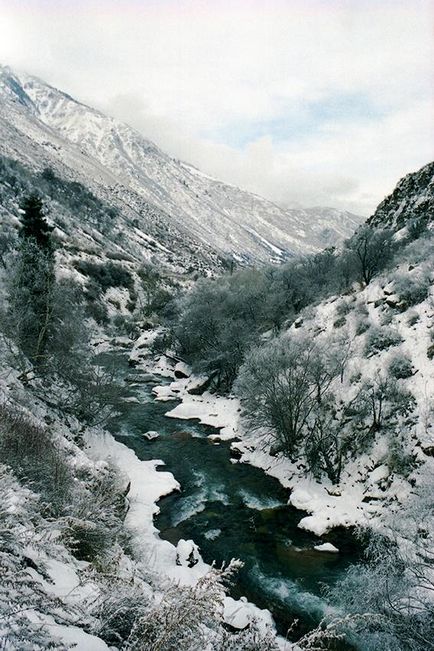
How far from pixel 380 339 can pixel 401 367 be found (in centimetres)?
333

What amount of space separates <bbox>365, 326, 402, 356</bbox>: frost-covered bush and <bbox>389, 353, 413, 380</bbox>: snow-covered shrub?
5.51 ft

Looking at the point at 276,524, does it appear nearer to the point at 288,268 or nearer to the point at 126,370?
the point at 126,370

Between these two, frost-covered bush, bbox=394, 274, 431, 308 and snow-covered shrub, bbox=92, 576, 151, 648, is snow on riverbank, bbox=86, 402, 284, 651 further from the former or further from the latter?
frost-covered bush, bbox=394, 274, 431, 308

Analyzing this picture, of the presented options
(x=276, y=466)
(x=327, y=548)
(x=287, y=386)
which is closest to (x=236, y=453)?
(x=276, y=466)

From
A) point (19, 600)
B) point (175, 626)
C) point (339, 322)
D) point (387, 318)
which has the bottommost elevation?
point (19, 600)

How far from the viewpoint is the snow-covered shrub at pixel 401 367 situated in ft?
75.1

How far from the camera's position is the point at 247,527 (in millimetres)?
18594

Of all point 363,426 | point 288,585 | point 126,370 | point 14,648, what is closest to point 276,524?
point 288,585

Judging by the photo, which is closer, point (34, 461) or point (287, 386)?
point (34, 461)

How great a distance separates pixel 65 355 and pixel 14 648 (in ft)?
75.9

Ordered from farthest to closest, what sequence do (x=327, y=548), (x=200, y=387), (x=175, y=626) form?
(x=200, y=387) → (x=327, y=548) → (x=175, y=626)

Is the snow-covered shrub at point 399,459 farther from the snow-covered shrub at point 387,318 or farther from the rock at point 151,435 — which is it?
the rock at point 151,435

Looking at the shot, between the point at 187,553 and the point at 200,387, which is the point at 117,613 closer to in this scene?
the point at 187,553

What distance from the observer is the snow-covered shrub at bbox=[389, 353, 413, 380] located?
75.1 feet
